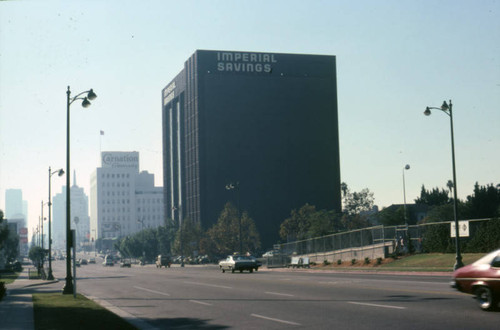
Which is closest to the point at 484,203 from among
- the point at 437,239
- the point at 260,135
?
the point at 437,239

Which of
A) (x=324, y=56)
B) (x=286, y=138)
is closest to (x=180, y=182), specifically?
(x=286, y=138)

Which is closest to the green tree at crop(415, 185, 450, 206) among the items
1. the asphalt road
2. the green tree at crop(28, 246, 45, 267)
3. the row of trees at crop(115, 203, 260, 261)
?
the row of trees at crop(115, 203, 260, 261)

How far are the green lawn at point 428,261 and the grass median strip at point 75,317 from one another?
25.5 metres

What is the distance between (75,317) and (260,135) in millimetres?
136245

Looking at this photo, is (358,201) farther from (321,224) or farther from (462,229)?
(462,229)

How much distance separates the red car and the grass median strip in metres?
8.18

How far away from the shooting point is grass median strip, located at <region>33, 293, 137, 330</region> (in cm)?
1600

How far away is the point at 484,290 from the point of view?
52.5ft

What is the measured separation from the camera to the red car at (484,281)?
15586mm

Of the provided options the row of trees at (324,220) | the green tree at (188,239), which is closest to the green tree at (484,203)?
the row of trees at (324,220)

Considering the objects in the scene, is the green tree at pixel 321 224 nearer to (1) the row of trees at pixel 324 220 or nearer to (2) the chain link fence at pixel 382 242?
(1) the row of trees at pixel 324 220

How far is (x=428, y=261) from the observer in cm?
4597

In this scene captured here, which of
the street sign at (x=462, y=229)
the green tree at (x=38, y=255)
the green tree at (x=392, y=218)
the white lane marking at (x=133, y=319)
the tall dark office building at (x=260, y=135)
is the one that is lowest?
the green tree at (x=38, y=255)

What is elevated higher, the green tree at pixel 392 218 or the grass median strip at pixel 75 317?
the green tree at pixel 392 218
